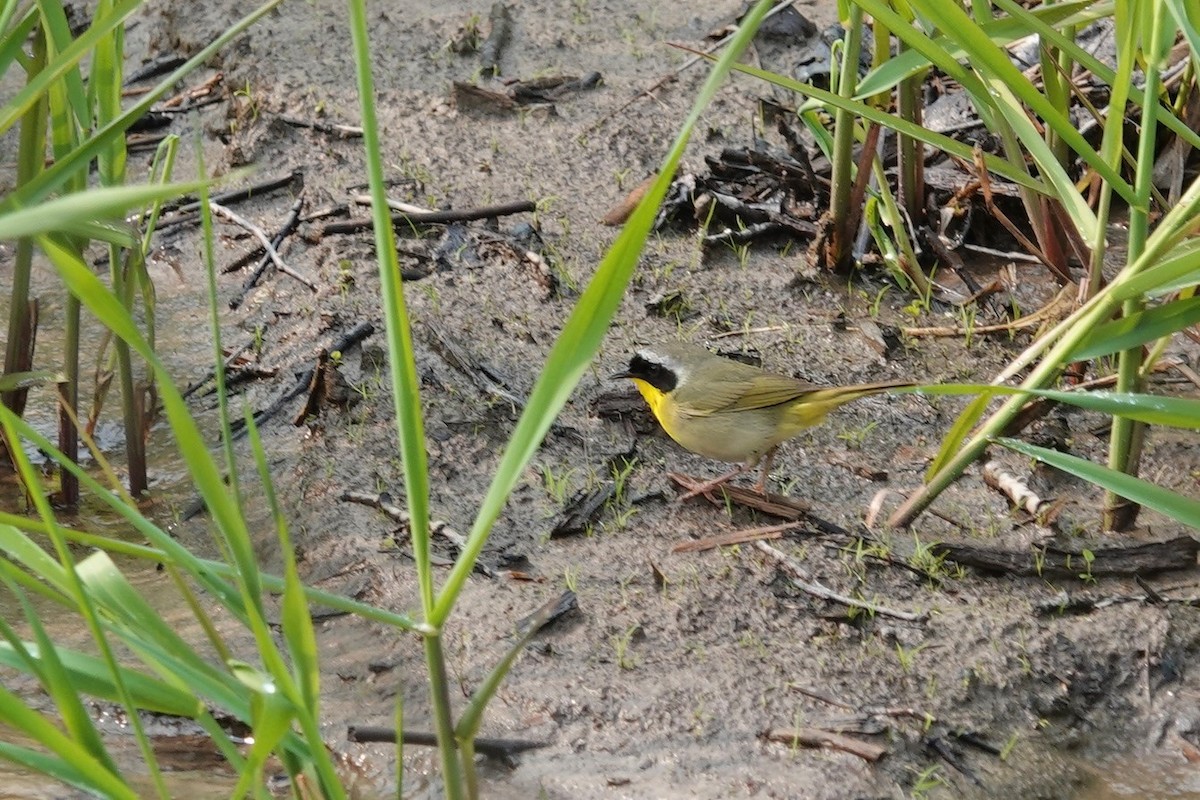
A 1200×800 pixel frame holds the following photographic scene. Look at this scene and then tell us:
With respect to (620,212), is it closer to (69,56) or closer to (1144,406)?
(1144,406)

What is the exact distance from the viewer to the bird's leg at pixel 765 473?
4.68 m

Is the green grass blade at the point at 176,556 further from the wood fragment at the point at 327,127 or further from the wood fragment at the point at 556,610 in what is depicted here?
the wood fragment at the point at 327,127

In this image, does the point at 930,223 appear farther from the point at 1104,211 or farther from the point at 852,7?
the point at 1104,211

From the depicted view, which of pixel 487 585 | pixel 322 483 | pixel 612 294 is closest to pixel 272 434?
pixel 322 483

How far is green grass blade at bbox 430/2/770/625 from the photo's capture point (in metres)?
2.06

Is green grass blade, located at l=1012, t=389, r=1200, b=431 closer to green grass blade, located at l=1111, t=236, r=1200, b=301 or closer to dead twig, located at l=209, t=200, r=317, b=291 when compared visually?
green grass blade, located at l=1111, t=236, r=1200, b=301

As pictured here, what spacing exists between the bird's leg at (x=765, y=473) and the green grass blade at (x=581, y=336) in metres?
2.57

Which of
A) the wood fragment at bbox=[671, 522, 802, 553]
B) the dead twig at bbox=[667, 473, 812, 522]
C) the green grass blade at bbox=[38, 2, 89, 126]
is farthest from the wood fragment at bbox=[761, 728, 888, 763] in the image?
the green grass blade at bbox=[38, 2, 89, 126]

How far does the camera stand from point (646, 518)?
4.62 m

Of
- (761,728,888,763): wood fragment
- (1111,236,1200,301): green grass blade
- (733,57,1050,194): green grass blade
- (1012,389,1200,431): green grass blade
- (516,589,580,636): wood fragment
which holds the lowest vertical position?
(761,728,888,763): wood fragment

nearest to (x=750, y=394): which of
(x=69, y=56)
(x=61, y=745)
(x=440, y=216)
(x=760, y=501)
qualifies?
(x=760, y=501)

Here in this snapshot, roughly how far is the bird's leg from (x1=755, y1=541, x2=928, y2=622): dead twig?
326 mm

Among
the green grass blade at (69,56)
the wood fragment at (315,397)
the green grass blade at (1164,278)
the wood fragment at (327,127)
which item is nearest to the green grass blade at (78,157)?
the green grass blade at (69,56)

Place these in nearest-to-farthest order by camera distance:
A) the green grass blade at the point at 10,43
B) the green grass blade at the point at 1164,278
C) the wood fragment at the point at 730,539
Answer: the green grass blade at the point at 10,43 < the green grass blade at the point at 1164,278 < the wood fragment at the point at 730,539
